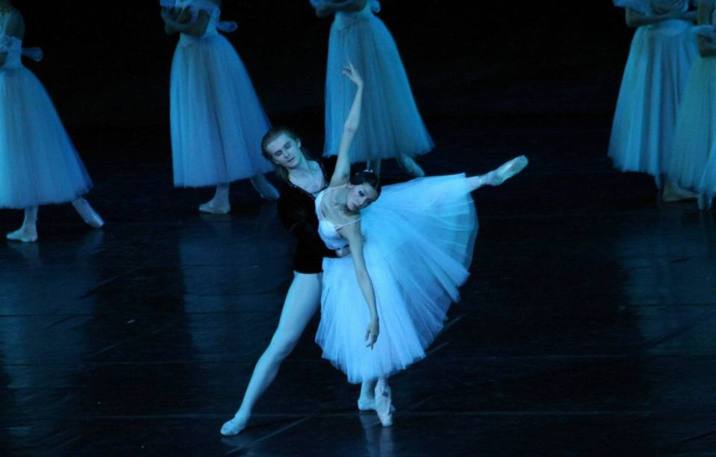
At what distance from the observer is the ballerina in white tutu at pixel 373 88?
30.5 feet

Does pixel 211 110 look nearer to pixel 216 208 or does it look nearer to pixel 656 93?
pixel 216 208

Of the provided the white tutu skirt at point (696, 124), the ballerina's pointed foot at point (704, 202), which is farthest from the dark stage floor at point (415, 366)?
the white tutu skirt at point (696, 124)

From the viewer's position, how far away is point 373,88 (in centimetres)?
938

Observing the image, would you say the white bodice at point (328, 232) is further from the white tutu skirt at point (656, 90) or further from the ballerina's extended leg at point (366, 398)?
the white tutu skirt at point (656, 90)

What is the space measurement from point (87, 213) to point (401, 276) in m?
4.45

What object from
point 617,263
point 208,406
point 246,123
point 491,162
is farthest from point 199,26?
point 208,406

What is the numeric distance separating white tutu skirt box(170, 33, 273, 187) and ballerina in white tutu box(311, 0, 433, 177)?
0.65 metres

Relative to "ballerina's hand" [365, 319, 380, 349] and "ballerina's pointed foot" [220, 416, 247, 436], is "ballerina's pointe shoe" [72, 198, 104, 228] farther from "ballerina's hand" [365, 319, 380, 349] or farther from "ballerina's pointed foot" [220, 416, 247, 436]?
"ballerina's hand" [365, 319, 380, 349]

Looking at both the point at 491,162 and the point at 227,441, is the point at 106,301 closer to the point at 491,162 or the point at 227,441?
the point at 227,441

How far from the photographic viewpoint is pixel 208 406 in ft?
17.4

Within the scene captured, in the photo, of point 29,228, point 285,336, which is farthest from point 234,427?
point 29,228

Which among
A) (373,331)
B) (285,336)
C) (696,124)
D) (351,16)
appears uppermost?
(373,331)

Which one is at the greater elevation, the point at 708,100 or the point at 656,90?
the point at 708,100

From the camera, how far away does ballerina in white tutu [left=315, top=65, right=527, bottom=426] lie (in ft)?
15.3
